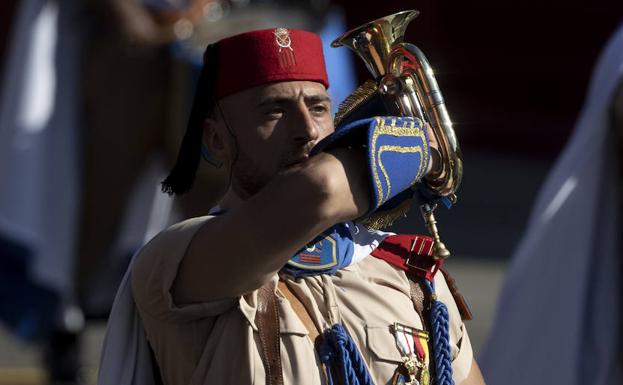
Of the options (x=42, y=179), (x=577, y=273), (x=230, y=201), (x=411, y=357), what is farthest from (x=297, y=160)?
(x=42, y=179)

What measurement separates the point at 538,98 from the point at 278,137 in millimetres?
8753

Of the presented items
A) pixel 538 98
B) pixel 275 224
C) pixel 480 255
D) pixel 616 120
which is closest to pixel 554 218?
pixel 616 120

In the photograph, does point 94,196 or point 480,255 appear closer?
point 94,196

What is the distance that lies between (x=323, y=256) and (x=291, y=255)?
8.2 inches

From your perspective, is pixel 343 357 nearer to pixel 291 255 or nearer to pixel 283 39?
pixel 291 255

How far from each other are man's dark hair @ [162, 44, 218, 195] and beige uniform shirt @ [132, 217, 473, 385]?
0.70 feet

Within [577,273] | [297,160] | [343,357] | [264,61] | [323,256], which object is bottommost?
[577,273]

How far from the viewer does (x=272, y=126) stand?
8.52ft

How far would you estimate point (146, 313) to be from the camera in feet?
8.32

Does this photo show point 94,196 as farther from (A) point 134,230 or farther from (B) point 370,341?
(B) point 370,341

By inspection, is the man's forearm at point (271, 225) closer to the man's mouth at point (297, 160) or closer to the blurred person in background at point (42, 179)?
the man's mouth at point (297, 160)

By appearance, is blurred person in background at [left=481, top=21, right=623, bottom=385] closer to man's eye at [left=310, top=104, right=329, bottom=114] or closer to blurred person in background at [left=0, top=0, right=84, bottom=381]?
man's eye at [left=310, top=104, right=329, bottom=114]

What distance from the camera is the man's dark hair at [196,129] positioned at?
270 cm

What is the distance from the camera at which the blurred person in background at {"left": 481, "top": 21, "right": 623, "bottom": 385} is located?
445 centimetres
